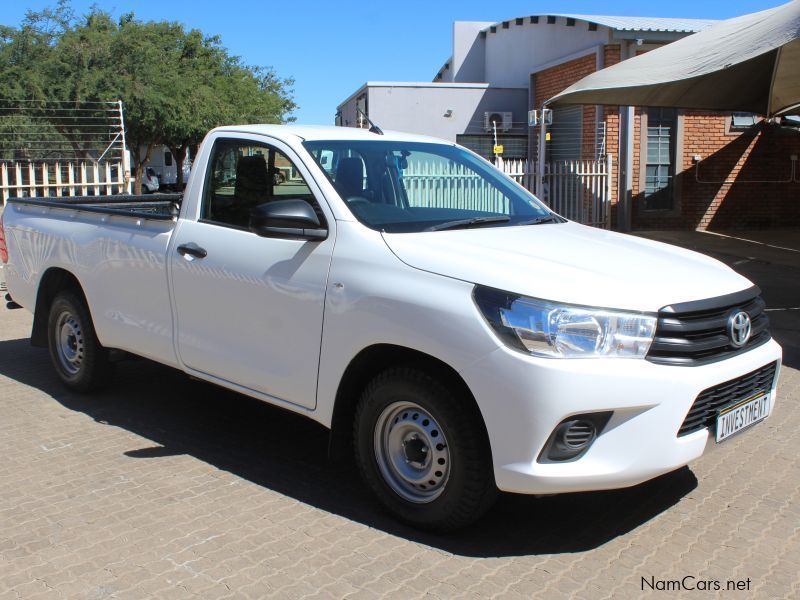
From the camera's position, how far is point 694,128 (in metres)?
17.7

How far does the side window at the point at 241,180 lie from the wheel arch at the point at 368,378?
117 centimetres

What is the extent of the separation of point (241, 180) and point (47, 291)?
7.62 feet

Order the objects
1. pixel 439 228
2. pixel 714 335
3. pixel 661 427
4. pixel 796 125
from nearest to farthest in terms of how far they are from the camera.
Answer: pixel 661 427
pixel 714 335
pixel 439 228
pixel 796 125

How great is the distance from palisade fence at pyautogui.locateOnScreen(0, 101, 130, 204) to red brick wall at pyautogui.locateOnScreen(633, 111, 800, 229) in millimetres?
10408

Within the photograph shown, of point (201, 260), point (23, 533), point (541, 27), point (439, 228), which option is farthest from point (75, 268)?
point (541, 27)

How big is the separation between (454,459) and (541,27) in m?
18.4

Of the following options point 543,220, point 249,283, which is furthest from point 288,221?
point 543,220

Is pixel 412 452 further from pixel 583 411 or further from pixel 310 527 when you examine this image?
pixel 583 411

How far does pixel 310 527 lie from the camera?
13.3 feet

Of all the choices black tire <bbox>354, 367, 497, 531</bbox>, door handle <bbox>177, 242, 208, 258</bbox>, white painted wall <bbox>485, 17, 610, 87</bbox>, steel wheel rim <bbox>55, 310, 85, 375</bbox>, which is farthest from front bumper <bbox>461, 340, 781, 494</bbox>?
white painted wall <bbox>485, 17, 610, 87</bbox>

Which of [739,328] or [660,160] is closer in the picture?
[739,328]

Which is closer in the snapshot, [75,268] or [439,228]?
[439,228]

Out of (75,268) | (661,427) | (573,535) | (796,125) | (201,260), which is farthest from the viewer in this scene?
(796,125)

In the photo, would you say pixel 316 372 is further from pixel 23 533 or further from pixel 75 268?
pixel 75 268
